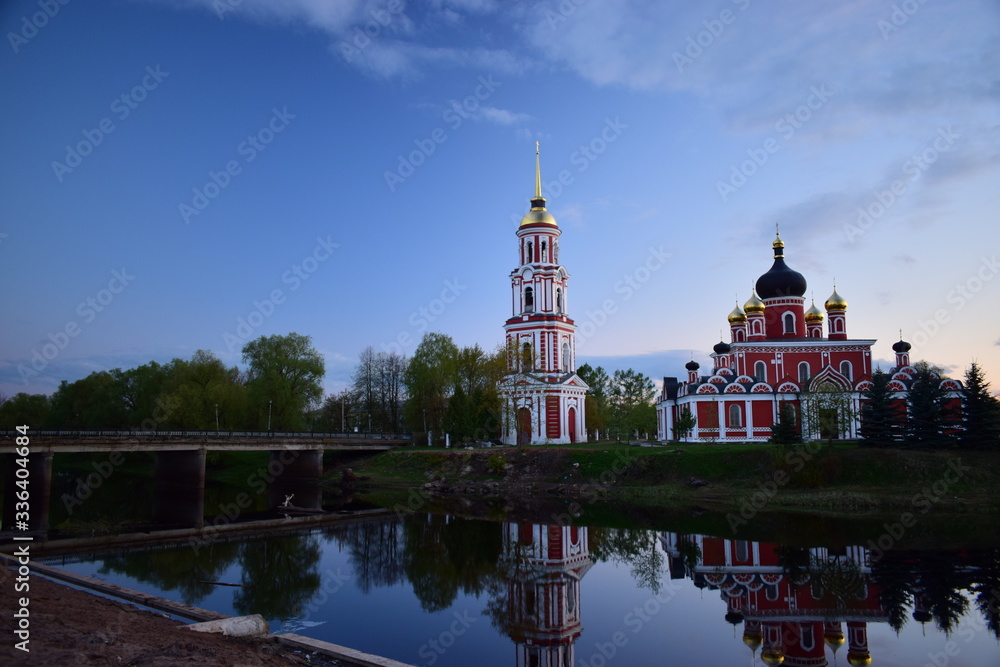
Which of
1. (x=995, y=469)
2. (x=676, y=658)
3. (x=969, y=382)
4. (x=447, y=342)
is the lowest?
(x=676, y=658)

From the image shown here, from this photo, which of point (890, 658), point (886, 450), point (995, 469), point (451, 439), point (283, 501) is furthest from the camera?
point (451, 439)

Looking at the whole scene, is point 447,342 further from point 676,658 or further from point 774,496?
point 676,658

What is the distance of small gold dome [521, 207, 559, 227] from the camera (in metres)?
55.1

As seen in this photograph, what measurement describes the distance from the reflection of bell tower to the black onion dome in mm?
31375

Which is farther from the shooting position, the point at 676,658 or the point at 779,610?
the point at 779,610

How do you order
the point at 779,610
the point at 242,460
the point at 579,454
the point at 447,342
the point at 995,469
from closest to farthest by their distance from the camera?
1. the point at 779,610
2. the point at 995,469
3. the point at 579,454
4. the point at 242,460
5. the point at 447,342

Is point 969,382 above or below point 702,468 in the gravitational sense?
above

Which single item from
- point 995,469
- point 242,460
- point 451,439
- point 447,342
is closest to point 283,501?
point 451,439

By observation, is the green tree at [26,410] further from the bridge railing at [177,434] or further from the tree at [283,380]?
the bridge railing at [177,434]

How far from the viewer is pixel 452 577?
20969mm

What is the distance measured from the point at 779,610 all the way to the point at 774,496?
19.1 metres

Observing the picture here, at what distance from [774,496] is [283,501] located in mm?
27365

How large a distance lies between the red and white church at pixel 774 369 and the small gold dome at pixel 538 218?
1550cm

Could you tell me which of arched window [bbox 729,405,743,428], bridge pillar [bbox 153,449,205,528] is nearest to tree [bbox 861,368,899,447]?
arched window [bbox 729,405,743,428]
